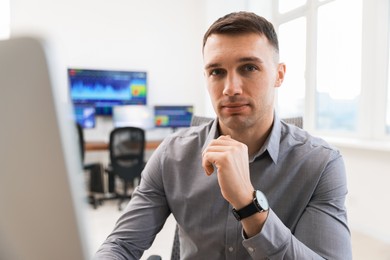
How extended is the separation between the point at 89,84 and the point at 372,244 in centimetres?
413

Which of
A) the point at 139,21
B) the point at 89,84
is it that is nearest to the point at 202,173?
the point at 89,84

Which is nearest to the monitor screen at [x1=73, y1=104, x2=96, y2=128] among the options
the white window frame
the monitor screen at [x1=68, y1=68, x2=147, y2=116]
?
the monitor screen at [x1=68, y1=68, x2=147, y2=116]

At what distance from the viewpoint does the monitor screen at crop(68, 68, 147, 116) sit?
4.88 metres

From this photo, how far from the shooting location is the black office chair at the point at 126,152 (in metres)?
4.00

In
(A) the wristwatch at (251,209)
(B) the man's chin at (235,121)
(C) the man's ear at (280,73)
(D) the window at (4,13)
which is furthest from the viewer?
(D) the window at (4,13)

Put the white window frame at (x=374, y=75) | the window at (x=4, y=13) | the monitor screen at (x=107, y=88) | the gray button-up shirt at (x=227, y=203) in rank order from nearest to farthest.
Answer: the gray button-up shirt at (x=227, y=203), the white window frame at (x=374, y=75), the window at (x=4, y=13), the monitor screen at (x=107, y=88)

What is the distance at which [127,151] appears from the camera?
4.07m

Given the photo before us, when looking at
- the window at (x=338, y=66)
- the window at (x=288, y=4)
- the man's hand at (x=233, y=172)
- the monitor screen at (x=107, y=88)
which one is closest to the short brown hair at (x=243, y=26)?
the man's hand at (x=233, y=172)

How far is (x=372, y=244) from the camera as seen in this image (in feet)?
8.70

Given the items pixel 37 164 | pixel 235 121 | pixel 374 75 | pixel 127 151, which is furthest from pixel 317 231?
pixel 127 151

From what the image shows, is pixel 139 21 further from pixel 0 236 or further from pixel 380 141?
pixel 0 236

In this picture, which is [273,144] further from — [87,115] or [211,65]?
[87,115]

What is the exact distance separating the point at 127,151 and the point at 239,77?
3.20 metres

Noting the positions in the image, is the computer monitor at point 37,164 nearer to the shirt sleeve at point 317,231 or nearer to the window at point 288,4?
the shirt sleeve at point 317,231
